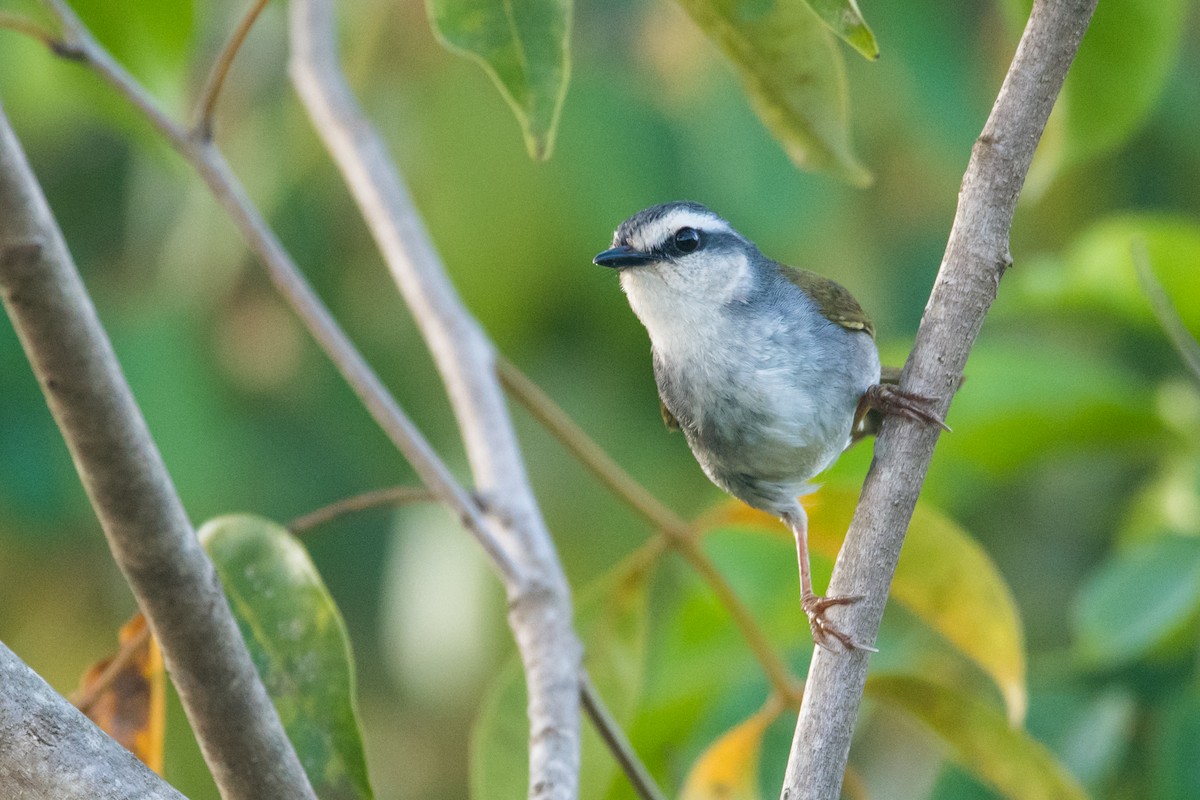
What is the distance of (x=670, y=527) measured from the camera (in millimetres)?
1935

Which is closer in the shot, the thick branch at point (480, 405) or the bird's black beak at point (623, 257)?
the thick branch at point (480, 405)

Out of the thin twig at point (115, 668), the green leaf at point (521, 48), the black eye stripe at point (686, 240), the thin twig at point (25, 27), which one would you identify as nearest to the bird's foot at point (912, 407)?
the green leaf at point (521, 48)

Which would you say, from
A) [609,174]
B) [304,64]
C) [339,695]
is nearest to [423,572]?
[609,174]

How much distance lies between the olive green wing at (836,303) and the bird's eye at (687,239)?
15cm

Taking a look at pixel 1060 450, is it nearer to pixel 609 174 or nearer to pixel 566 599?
pixel 566 599

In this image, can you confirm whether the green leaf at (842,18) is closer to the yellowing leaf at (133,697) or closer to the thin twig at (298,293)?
the thin twig at (298,293)

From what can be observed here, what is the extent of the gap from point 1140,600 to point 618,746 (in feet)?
2.76

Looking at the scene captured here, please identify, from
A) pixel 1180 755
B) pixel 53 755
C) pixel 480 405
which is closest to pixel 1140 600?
pixel 1180 755

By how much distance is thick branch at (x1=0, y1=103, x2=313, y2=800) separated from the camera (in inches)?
47.4

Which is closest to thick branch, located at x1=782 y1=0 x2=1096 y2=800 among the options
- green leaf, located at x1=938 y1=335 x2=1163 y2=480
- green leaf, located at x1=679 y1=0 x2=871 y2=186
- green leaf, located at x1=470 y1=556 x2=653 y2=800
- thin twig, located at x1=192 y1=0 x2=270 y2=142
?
green leaf, located at x1=679 y1=0 x2=871 y2=186

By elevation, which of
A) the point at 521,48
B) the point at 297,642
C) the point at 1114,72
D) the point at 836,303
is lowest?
the point at 297,642

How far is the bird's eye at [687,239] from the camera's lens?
2002mm

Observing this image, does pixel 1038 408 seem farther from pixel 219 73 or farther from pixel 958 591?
pixel 219 73

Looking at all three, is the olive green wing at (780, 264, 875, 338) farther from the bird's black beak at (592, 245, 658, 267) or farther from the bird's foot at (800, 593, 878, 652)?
the bird's foot at (800, 593, 878, 652)
